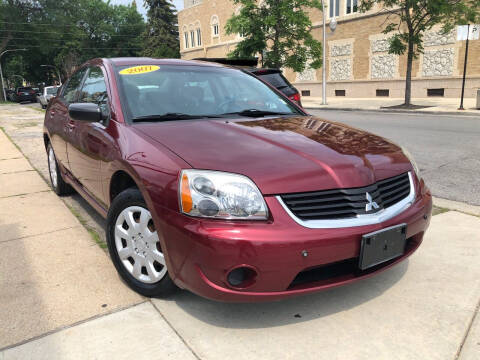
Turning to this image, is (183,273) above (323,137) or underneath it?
underneath

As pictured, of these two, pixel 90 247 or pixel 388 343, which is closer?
pixel 388 343

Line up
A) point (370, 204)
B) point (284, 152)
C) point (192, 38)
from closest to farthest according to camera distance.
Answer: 1. point (370, 204)
2. point (284, 152)
3. point (192, 38)

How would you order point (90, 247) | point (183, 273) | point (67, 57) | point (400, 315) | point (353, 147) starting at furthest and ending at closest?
point (67, 57)
point (90, 247)
point (353, 147)
point (400, 315)
point (183, 273)

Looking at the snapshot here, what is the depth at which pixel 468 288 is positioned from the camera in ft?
8.83

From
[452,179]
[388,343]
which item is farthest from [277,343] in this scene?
[452,179]

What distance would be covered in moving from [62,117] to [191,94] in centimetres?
179

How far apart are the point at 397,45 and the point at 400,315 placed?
1703 centimetres

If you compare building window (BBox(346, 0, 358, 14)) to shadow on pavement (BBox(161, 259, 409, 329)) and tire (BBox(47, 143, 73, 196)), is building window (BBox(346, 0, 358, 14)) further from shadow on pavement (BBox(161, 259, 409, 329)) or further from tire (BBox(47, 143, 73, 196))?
shadow on pavement (BBox(161, 259, 409, 329))

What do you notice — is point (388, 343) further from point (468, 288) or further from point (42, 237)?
point (42, 237)

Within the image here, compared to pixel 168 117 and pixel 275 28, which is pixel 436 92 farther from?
pixel 168 117

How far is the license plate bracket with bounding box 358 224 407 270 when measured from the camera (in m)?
2.19

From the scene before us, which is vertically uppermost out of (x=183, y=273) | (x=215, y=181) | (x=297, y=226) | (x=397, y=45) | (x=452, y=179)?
(x=397, y=45)

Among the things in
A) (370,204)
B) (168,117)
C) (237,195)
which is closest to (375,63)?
(168,117)

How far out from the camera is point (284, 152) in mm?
2398
